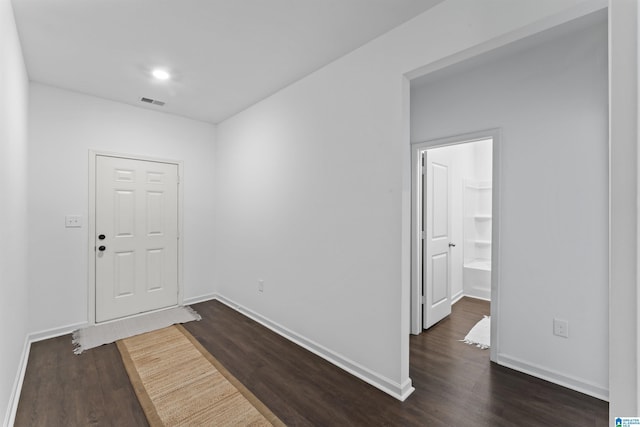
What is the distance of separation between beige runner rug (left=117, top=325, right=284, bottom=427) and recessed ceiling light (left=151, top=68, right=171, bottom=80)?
2615 mm

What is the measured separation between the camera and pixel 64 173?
3.16 meters

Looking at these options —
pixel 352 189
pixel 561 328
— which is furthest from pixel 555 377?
pixel 352 189

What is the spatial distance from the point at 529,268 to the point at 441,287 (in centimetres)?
123

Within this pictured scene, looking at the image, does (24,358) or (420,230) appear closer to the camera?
(24,358)

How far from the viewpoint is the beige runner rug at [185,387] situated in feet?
6.23

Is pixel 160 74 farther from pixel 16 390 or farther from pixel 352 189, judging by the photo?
pixel 16 390

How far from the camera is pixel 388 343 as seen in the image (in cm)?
218

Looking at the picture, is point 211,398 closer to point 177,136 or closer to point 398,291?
point 398,291

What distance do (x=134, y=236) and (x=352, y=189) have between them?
9.44 ft

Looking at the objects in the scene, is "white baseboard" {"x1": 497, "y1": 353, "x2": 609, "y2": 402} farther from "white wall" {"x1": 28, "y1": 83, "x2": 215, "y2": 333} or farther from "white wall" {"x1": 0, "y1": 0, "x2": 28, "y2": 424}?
"white wall" {"x1": 28, "y1": 83, "x2": 215, "y2": 333}

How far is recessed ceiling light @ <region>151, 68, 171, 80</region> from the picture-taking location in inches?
109

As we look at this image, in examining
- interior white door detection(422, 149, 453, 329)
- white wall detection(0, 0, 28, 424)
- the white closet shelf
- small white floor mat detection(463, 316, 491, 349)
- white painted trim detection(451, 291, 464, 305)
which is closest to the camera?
white wall detection(0, 0, 28, 424)

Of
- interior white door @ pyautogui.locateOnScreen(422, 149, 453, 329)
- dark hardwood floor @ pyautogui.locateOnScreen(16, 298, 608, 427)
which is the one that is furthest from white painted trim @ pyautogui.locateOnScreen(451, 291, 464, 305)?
dark hardwood floor @ pyautogui.locateOnScreen(16, 298, 608, 427)

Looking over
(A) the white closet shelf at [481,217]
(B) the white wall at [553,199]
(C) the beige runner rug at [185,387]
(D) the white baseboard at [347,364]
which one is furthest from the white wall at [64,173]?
(A) the white closet shelf at [481,217]
